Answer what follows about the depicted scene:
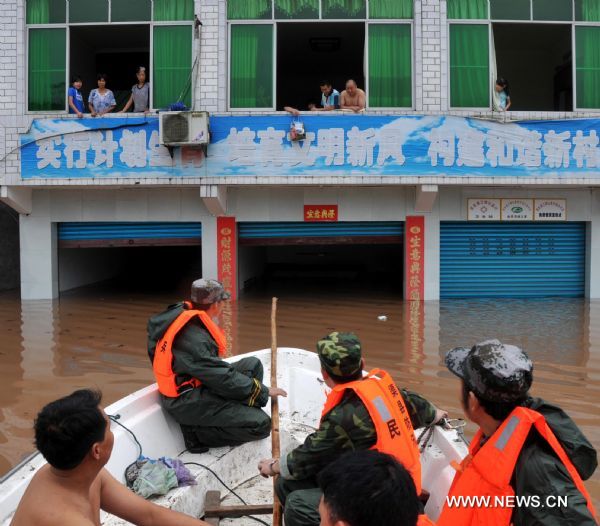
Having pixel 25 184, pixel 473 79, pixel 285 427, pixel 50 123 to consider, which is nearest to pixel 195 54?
pixel 50 123

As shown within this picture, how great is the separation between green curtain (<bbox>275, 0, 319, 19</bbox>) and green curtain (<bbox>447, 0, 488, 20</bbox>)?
98.6 inches

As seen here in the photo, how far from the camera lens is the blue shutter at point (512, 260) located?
12.0 metres

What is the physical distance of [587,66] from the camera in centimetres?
1154

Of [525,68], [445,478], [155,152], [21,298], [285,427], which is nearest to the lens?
[445,478]

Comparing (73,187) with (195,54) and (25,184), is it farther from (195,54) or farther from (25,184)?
(195,54)

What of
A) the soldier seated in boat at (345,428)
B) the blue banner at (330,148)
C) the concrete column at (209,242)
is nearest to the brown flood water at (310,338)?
the concrete column at (209,242)

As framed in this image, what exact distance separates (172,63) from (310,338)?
6.22 m

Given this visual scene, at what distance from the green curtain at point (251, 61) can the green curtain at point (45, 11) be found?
3.26m

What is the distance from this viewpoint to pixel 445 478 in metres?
Answer: 3.13

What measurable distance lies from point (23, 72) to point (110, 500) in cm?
1105

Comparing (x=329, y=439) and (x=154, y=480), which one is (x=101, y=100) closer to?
(x=154, y=480)

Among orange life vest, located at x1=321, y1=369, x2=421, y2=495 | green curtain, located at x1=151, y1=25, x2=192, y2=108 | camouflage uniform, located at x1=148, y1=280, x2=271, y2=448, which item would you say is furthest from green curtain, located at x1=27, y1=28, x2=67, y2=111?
orange life vest, located at x1=321, y1=369, x2=421, y2=495

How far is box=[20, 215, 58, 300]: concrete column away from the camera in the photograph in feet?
38.7

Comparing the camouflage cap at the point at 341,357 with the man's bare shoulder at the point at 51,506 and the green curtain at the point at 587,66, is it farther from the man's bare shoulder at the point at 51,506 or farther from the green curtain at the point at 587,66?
the green curtain at the point at 587,66
